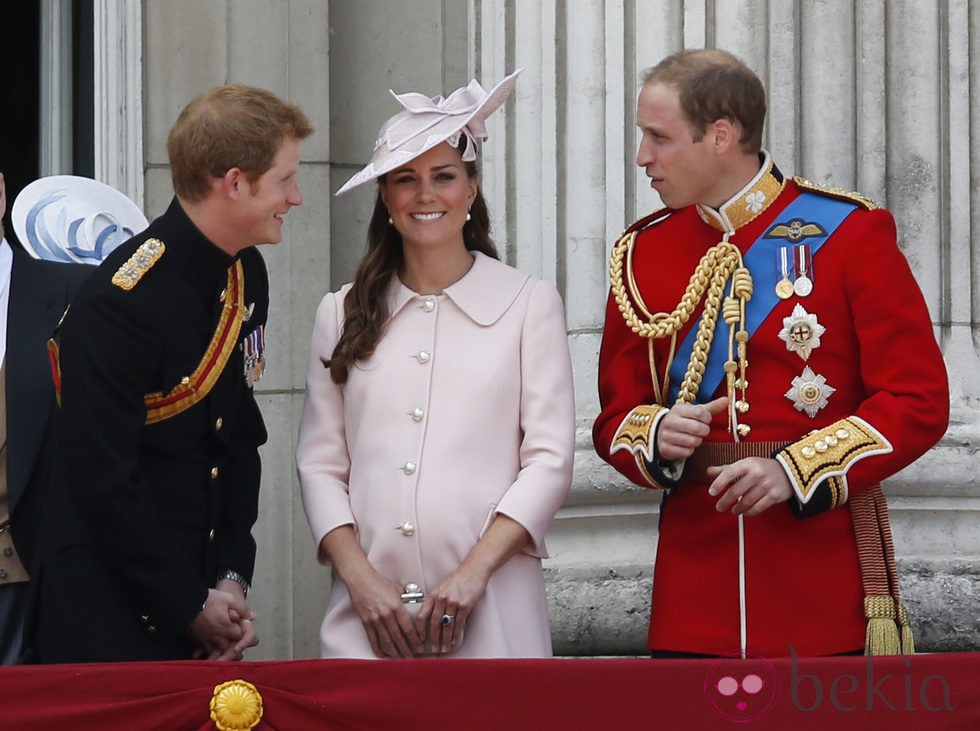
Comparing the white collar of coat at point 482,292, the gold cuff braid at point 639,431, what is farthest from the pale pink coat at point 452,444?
the gold cuff braid at point 639,431

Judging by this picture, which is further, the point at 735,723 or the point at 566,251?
the point at 566,251

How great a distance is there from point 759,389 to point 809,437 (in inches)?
6.8

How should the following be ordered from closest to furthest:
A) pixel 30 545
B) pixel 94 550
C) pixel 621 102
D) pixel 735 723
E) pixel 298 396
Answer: pixel 735 723
pixel 94 550
pixel 30 545
pixel 621 102
pixel 298 396

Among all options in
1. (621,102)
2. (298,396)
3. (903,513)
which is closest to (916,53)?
(621,102)

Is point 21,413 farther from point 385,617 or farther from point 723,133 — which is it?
point 723,133

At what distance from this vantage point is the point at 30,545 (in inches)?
140

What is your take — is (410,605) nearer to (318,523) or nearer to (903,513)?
(318,523)

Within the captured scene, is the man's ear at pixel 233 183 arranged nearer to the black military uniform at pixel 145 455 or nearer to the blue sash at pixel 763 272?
the black military uniform at pixel 145 455

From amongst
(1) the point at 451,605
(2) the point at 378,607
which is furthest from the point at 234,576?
(1) the point at 451,605

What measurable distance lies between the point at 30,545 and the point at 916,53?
2.68 m

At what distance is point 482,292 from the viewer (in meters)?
3.75

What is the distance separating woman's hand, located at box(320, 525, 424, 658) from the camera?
3.46 metres

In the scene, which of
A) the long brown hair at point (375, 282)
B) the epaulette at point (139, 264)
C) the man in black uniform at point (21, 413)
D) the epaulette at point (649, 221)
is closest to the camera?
the epaulette at point (139, 264)

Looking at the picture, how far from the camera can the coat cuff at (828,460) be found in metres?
3.33
